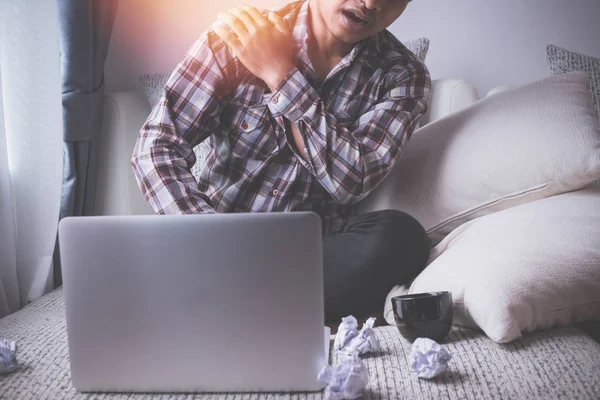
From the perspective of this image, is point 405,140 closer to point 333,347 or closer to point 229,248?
point 333,347

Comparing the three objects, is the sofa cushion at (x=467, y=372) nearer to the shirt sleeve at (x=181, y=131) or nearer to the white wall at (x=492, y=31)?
the shirt sleeve at (x=181, y=131)

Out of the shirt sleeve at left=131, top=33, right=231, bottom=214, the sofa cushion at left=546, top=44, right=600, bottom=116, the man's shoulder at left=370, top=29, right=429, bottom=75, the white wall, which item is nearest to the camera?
the shirt sleeve at left=131, top=33, right=231, bottom=214

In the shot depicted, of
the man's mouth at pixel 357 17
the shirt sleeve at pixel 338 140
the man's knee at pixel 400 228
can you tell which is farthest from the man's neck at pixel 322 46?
the man's knee at pixel 400 228

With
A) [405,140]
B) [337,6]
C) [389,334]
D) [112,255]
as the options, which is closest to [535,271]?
[389,334]

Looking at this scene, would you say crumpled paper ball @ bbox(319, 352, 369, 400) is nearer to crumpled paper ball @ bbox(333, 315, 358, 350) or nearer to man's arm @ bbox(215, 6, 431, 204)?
crumpled paper ball @ bbox(333, 315, 358, 350)

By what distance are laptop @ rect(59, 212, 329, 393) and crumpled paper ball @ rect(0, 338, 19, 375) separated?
0.56ft

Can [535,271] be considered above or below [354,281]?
above

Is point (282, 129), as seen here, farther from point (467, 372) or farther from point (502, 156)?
point (467, 372)

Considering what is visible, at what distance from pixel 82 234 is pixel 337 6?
86 centimetres

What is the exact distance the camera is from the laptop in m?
0.64

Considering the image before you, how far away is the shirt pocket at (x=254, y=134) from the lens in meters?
1.32

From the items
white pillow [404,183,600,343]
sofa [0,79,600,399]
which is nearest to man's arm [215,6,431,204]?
white pillow [404,183,600,343]

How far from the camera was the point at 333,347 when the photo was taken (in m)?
0.85

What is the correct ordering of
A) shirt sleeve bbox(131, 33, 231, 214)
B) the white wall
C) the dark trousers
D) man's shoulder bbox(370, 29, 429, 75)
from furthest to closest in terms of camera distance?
1. the white wall
2. man's shoulder bbox(370, 29, 429, 75)
3. shirt sleeve bbox(131, 33, 231, 214)
4. the dark trousers
